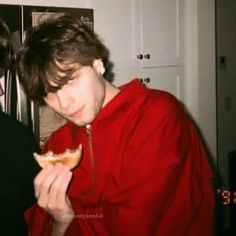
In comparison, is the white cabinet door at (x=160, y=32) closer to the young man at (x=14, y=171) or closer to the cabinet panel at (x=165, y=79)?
the cabinet panel at (x=165, y=79)

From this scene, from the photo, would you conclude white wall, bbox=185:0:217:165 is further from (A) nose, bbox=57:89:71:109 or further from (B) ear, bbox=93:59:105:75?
(A) nose, bbox=57:89:71:109

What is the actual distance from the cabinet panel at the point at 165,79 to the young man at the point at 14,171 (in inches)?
47.4

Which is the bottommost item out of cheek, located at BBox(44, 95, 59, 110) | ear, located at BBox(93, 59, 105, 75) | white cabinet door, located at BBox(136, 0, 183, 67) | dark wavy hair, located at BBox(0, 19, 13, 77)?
cheek, located at BBox(44, 95, 59, 110)

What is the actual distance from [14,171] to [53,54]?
1.58 ft

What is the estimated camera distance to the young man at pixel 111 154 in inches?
41.6

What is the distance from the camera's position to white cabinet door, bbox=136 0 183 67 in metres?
2.36

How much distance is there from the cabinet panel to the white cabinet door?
4 cm

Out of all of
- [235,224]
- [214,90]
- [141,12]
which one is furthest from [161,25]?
[235,224]

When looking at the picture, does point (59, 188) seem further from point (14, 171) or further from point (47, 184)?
point (14, 171)

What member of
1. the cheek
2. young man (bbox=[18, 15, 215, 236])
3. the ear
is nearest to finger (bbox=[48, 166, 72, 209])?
→ young man (bbox=[18, 15, 215, 236])

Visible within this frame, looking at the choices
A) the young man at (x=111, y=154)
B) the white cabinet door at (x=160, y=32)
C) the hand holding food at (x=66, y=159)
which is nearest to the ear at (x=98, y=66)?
the young man at (x=111, y=154)

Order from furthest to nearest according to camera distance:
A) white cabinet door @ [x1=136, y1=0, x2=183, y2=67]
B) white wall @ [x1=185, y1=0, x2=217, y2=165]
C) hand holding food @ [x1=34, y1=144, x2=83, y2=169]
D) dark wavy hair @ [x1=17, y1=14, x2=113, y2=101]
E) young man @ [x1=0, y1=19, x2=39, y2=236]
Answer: white wall @ [x1=185, y1=0, x2=217, y2=165] < white cabinet door @ [x1=136, y1=0, x2=183, y2=67] < young man @ [x1=0, y1=19, x2=39, y2=236] < hand holding food @ [x1=34, y1=144, x2=83, y2=169] < dark wavy hair @ [x1=17, y1=14, x2=113, y2=101]

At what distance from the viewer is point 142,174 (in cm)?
108

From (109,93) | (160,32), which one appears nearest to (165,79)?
(160,32)
